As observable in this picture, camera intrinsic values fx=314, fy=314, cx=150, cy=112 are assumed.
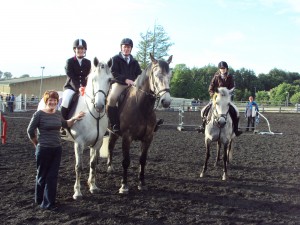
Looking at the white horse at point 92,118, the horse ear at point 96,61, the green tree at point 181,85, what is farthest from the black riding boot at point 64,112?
the green tree at point 181,85

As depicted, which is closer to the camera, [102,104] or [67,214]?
[67,214]

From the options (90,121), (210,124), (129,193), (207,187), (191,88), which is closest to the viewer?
(90,121)

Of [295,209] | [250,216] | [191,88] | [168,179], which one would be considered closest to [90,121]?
[168,179]

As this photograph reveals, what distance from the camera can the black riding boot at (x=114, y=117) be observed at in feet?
21.7

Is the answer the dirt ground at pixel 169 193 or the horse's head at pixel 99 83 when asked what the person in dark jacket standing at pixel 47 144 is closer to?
the dirt ground at pixel 169 193

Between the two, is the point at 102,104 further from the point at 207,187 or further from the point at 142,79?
the point at 207,187

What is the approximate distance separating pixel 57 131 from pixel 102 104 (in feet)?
2.98

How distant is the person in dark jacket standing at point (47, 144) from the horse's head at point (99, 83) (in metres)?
0.67

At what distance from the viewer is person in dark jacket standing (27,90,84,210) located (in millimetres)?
5203

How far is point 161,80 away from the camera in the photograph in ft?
18.6

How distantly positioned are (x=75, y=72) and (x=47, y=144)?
6.03 feet

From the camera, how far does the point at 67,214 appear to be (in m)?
4.98

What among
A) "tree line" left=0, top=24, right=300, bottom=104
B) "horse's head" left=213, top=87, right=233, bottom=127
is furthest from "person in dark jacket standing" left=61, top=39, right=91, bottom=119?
"tree line" left=0, top=24, right=300, bottom=104

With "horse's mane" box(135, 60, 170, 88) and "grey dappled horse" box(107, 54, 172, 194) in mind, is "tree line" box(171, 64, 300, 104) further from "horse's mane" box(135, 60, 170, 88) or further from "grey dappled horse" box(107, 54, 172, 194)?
"horse's mane" box(135, 60, 170, 88)
